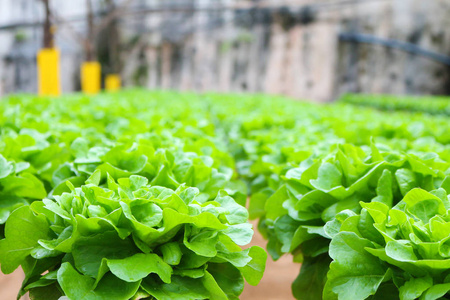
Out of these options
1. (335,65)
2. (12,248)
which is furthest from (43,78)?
(335,65)

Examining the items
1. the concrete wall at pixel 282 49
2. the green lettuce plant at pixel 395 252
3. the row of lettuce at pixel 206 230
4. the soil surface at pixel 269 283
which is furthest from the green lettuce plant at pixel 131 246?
the concrete wall at pixel 282 49

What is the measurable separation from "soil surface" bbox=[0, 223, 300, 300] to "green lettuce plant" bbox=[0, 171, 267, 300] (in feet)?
5.10

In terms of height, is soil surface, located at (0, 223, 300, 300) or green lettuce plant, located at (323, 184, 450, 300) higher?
green lettuce plant, located at (323, 184, 450, 300)

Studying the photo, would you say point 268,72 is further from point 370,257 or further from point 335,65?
point 370,257

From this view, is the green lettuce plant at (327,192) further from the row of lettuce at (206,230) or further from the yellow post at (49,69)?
the yellow post at (49,69)

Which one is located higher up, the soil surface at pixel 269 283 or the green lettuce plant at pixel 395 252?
the green lettuce plant at pixel 395 252

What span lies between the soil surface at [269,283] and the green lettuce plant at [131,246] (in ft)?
5.10

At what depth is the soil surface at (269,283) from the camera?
2.89m

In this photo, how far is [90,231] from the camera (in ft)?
3.98

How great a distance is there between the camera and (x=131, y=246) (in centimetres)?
125

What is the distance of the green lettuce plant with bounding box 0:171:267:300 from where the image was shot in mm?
1140

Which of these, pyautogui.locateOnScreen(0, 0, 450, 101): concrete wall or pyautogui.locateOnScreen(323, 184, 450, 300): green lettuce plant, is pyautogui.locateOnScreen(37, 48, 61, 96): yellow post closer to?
pyautogui.locateOnScreen(323, 184, 450, 300): green lettuce plant

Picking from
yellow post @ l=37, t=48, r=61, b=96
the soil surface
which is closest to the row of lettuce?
the soil surface

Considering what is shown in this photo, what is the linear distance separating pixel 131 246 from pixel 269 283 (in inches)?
77.0
